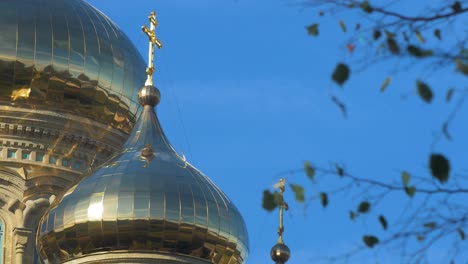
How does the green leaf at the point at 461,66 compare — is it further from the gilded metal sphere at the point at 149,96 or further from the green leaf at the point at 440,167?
the gilded metal sphere at the point at 149,96

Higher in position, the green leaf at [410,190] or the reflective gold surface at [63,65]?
the reflective gold surface at [63,65]

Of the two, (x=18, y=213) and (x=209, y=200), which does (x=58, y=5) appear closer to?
(x=18, y=213)

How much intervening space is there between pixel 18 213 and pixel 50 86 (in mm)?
1784

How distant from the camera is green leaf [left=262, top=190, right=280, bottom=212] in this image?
4.78 meters

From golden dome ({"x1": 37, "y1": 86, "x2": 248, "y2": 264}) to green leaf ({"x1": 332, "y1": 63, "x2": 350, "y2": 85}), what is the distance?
1190 cm

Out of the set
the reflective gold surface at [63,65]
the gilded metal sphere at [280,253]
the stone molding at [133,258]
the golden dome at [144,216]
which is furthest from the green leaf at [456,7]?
the reflective gold surface at [63,65]

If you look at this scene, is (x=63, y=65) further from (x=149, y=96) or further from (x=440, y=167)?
(x=440, y=167)

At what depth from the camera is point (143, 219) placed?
16500 mm

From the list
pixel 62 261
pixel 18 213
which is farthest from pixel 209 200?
pixel 18 213

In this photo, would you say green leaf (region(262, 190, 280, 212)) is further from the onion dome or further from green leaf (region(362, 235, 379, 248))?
the onion dome

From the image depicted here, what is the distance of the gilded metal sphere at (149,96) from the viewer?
18.7m

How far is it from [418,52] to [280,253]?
1259cm

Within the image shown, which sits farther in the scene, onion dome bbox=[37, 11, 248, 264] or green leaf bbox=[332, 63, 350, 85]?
onion dome bbox=[37, 11, 248, 264]

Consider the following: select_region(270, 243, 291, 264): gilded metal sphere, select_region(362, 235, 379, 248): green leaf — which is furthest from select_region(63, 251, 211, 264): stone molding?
select_region(362, 235, 379, 248): green leaf
